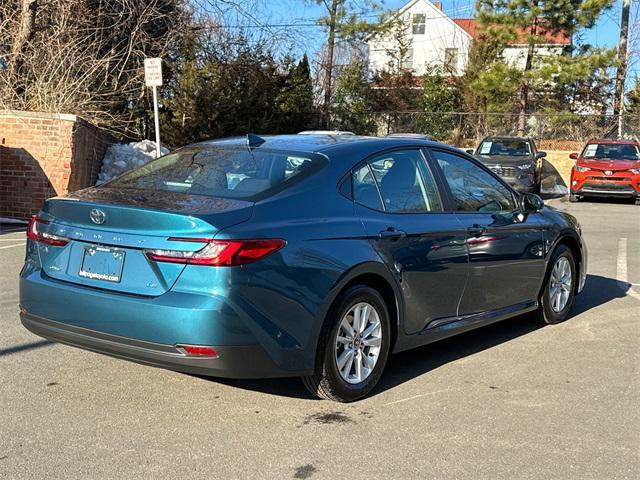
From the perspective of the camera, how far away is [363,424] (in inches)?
159

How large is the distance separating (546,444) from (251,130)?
1688 centimetres

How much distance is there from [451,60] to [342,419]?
1264 inches

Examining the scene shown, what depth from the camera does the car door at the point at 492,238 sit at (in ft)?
17.0

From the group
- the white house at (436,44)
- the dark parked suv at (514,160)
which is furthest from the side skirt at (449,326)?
the white house at (436,44)

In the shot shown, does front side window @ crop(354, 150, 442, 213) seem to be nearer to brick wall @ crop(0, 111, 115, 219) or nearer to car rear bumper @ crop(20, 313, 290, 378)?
car rear bumper @ crop(20, 313, 290, 378)

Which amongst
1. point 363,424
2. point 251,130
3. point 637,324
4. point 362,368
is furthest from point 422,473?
point 251,130

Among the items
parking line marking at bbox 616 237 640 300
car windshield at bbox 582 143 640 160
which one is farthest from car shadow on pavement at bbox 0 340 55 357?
car windshield at bbox 582 143 640 160

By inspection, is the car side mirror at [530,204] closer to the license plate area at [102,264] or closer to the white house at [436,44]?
the license plate area at [102,264]

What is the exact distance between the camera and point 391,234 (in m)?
4.46

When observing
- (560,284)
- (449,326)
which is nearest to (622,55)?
(560,284)

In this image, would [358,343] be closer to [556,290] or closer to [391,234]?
[391,234]

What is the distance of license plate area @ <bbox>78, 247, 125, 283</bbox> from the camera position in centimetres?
384

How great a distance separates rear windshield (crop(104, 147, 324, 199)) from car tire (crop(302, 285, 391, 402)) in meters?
0.78

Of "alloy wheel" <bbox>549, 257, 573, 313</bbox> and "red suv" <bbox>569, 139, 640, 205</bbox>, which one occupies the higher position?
"red suv" <bbox>569, 139, 640, 205</bbox>
